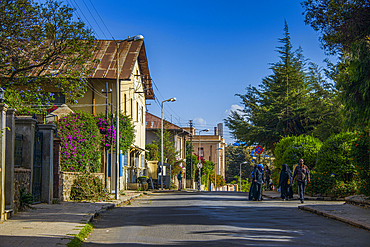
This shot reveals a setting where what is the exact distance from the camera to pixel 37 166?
15836mm

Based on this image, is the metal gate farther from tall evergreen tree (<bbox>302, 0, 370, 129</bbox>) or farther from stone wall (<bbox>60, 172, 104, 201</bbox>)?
tall evergreen tree (<bbox>302, 0, 370, 129</bbox>)

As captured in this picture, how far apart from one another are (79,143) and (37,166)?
8108 millimetres

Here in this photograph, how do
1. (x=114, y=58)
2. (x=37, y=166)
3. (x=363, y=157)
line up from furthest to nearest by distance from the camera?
(x=114, y=58)
(x=363, y=157)
(x=37, y=166)

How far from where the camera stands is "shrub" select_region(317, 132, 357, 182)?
21.0m

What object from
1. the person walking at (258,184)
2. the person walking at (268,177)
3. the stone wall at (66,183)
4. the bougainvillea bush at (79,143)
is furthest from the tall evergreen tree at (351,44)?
the person walking at (268,177)

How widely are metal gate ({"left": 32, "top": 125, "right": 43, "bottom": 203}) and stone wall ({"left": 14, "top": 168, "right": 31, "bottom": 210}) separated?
96 centimetres

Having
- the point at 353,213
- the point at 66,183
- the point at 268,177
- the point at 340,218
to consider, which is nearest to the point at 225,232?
the point at 340,218

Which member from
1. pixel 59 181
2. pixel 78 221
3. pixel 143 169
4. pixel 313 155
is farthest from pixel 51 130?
pixel 143 169

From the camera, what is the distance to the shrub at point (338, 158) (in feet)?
68.8

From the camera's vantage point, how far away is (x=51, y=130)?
16.8m

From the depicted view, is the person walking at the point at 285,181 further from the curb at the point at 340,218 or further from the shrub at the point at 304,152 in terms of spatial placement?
the curb at the point at 340,218

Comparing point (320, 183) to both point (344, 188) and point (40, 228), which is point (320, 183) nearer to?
point (344, 188)

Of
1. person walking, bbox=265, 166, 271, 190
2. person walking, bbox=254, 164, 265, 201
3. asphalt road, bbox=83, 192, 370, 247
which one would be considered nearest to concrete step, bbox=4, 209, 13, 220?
A: asphalt road, bbox=83, 192, 370, 247

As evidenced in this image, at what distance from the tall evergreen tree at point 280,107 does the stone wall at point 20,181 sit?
79.1 ft
